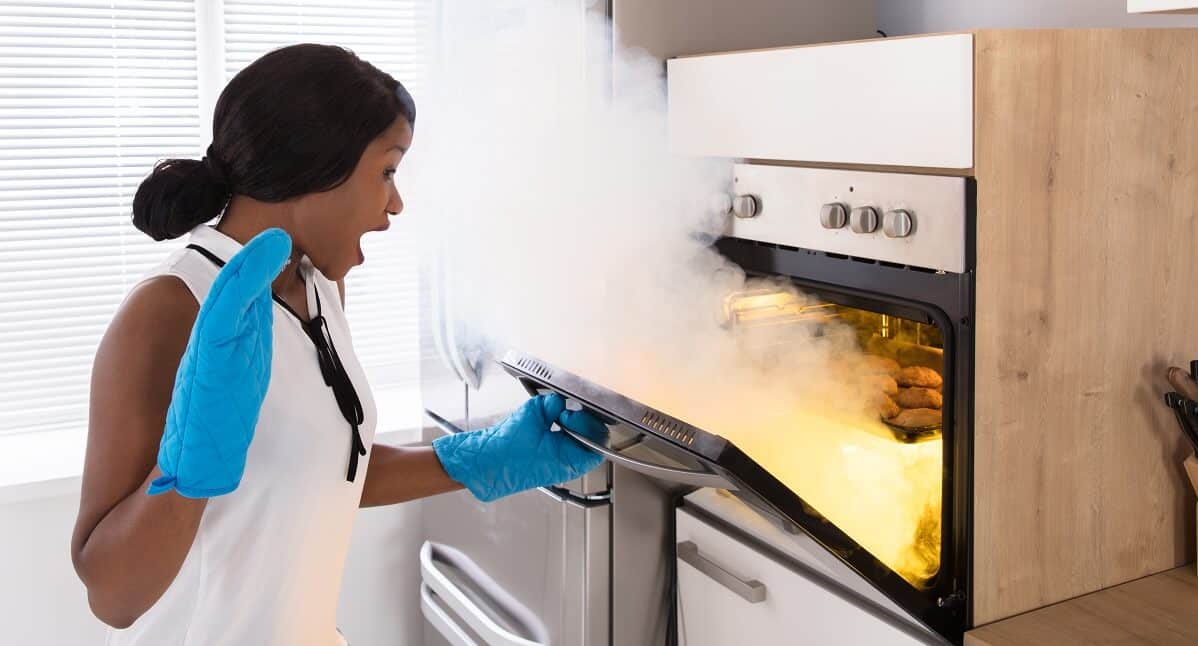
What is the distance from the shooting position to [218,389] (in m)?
1.05

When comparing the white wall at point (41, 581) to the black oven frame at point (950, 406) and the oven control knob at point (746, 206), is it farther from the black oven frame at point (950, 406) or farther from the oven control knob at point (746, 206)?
the black oven frame at point (950, 406)

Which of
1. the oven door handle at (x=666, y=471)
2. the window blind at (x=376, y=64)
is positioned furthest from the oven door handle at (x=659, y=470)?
the window blind at (x=376, y=64)

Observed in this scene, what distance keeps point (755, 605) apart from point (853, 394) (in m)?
0.37

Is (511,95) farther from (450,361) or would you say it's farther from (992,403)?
(992,403)

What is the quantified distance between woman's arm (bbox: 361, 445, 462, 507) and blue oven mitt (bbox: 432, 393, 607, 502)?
2cm

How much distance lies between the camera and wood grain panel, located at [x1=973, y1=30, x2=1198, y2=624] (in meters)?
1.33

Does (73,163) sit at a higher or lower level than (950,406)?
higher

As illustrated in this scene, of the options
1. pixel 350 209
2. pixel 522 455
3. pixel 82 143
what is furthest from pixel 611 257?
pixel 82 143

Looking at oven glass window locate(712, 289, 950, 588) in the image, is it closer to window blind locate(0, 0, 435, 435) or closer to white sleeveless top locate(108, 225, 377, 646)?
white sleeveless top locate(108, 225, 377, 646)

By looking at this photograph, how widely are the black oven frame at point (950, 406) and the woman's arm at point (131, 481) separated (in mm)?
780

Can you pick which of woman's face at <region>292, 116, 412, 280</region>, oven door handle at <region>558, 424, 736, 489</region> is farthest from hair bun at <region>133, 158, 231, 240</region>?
oven door handle at <region>558, 424, 736, 489</region>

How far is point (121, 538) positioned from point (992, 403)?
1045 millimetres

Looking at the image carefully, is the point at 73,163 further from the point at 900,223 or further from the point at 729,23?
the point at 900,223

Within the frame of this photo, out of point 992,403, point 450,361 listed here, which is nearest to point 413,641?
point 450,361
